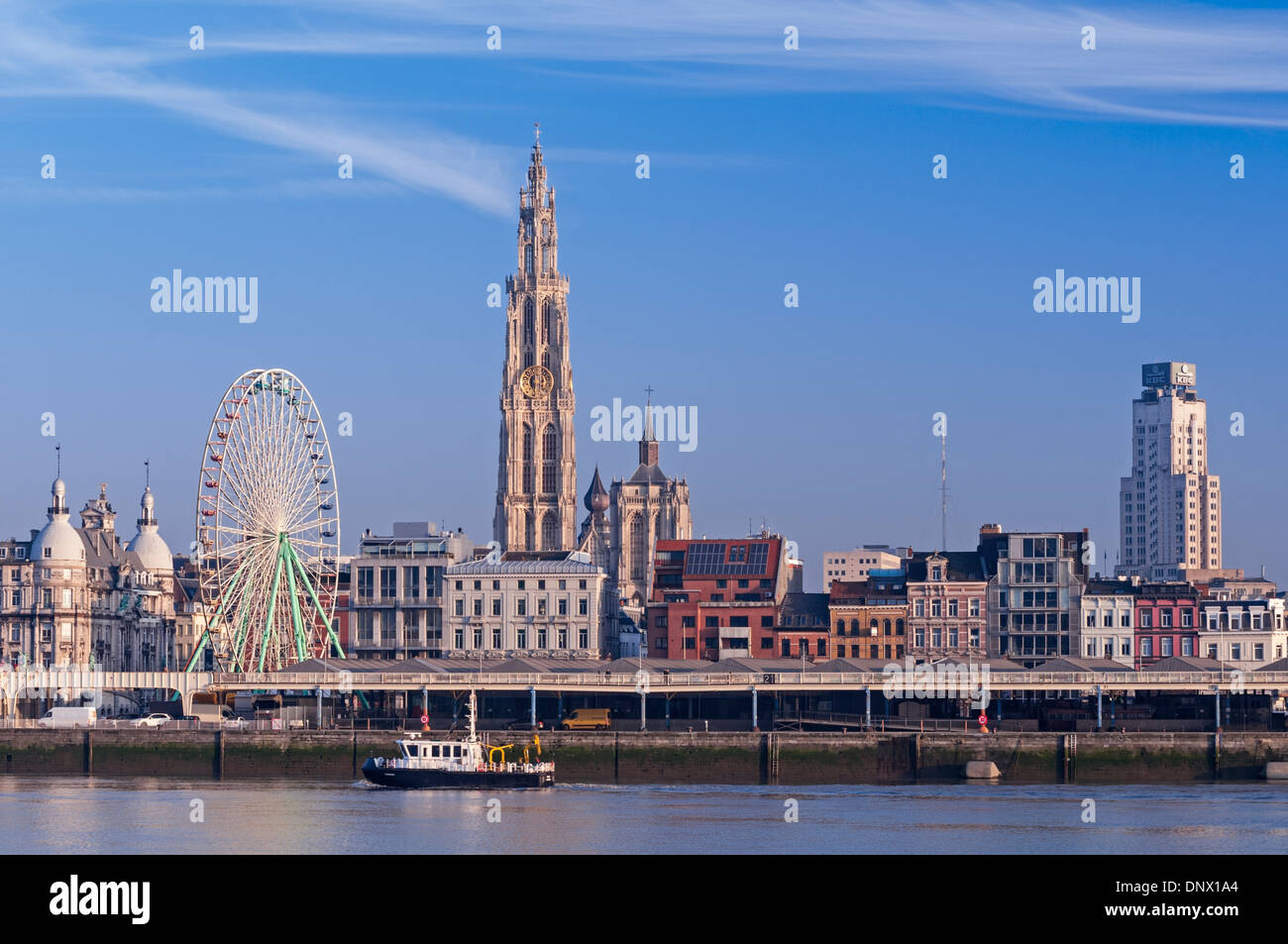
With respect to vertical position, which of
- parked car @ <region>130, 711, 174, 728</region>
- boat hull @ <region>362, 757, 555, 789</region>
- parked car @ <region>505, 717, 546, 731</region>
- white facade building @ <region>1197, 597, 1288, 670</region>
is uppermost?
white facade building @ <region>1197, 597, 1288, 670</region>

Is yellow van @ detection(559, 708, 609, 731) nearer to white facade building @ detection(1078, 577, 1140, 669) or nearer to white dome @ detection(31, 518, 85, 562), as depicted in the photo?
white facade building @ detection(1078, 577, 1140, 669)

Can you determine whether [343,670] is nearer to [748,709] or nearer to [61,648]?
[748,709]

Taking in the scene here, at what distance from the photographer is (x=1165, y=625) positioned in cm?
16038

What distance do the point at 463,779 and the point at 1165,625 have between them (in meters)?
72.5

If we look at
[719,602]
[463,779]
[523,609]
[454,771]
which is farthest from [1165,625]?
[454,771]

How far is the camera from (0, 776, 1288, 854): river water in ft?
252

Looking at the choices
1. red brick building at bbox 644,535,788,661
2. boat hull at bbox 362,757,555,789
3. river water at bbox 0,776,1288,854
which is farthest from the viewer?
red brick building at bbox 644,535,788,661

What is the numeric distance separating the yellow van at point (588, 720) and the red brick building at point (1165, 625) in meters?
48.4

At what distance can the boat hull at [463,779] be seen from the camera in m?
105

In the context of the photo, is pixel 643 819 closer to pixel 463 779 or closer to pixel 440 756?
pixel 463 779

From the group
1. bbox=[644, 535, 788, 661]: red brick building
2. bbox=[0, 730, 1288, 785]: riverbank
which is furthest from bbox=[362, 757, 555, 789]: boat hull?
bbox=[644, 535, 788, 661]: red brick building

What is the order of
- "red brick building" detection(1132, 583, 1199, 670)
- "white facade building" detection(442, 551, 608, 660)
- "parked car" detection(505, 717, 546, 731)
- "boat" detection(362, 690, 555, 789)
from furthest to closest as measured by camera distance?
1. "white facade building" detection(442, 551, 608, 660)
2. "red brick building" detection(1132, 583, 1199, 670)
3. "parked car" detection(505, 717, 546, 731)
4. "boat" detection(362, 690, 555, 789)

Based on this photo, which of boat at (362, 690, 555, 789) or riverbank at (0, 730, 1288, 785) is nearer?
boat at (362, 690, 555, 789)

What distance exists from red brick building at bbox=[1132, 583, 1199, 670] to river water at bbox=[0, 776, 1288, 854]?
171ft
